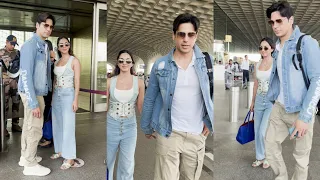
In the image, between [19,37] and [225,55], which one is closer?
[225,55]

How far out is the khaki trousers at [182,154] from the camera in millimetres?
1455

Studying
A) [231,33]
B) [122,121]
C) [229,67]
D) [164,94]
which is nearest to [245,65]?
[229,67]

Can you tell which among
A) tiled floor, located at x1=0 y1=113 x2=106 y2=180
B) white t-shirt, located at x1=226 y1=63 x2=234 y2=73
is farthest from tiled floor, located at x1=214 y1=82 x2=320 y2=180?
tiled floor, located at x1=0 y1=113 x2=106 y2=180

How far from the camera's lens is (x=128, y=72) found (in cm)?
138

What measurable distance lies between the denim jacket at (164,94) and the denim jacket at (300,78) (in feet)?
1.51

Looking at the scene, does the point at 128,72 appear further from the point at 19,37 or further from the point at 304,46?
the point at 19,37

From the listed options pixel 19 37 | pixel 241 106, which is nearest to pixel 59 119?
pixel 19 37

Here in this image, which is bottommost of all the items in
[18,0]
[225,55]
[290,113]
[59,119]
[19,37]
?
[59,119]

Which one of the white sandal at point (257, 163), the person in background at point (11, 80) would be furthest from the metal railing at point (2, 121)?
the white sandal at point (257, 163)

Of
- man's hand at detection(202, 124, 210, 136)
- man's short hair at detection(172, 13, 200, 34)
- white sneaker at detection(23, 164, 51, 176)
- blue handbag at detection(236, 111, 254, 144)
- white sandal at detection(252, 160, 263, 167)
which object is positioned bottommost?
white sneaker at detection(23, 164, 51, 176)

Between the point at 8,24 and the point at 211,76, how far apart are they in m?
1.64

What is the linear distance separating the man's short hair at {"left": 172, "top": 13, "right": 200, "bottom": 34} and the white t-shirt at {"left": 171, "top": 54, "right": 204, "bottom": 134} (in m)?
0.16

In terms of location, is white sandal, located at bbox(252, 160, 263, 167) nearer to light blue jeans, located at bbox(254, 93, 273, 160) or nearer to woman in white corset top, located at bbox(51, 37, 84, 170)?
light blue jeans, located at bbox(254, 93, 273, 160)

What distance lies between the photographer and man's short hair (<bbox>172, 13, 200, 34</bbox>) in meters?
1.33
